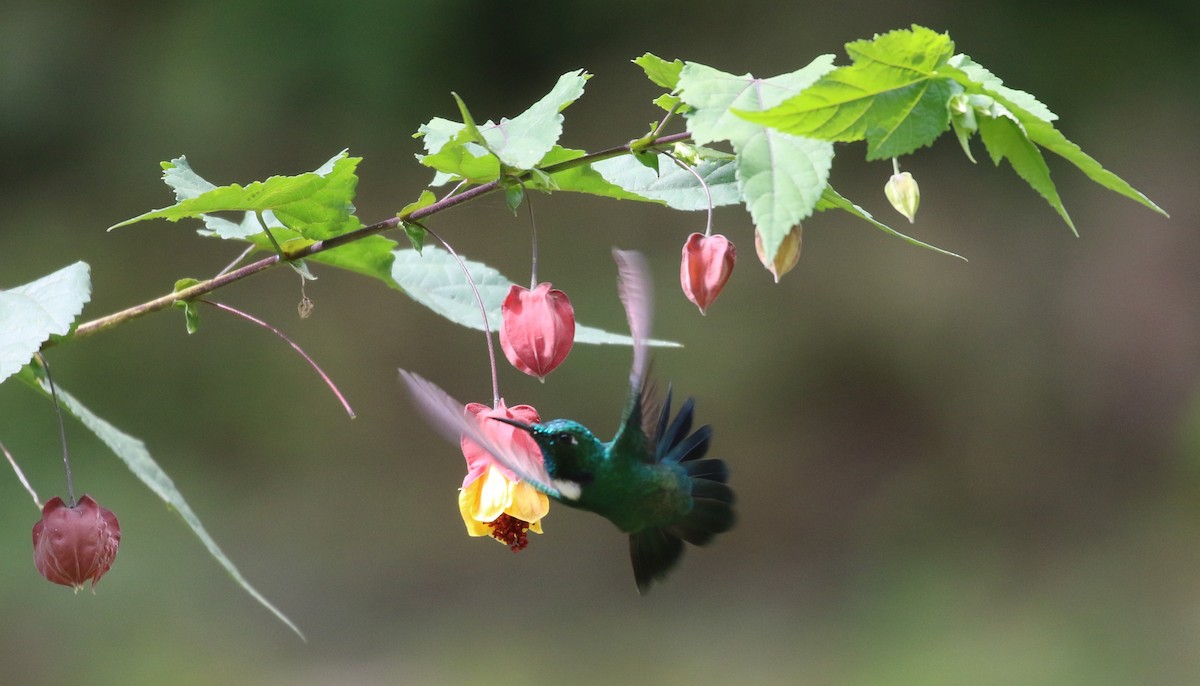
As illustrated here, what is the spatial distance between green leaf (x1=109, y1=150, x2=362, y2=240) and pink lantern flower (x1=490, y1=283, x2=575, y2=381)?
0.15 metres

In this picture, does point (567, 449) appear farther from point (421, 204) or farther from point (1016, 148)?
point (1016, 148)

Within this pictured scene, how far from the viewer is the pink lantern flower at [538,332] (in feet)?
2.88

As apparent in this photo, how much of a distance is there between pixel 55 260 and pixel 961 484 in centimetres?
297

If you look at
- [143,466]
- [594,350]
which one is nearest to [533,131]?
[143,466]

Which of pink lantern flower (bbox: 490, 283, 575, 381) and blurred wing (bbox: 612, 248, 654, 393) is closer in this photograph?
blurred wing (bbox: 612, 248, 654, 393)

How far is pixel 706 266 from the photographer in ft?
2.81

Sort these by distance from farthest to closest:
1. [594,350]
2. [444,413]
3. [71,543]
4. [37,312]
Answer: [594,350]
[71,543]
[37,312]
[444,413]

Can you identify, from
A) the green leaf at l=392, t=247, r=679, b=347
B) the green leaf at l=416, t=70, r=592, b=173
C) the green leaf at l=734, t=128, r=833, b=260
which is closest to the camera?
the green leaf at l=734, t=128, r=833, b=260

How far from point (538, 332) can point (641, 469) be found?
127mm

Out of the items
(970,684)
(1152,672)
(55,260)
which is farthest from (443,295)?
(55,260)

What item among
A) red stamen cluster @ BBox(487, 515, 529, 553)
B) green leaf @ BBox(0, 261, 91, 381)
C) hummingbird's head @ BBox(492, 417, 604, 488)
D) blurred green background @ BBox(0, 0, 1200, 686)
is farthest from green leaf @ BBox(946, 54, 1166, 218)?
blurred green background @ BBox(0, 0, 1200, 686)

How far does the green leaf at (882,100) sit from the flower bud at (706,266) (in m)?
0.15

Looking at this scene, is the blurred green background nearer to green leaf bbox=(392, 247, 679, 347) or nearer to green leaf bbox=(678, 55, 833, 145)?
green leaf bbox=(392, 247, 679, 347)

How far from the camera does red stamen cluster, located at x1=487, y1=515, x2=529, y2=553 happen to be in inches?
36.6
